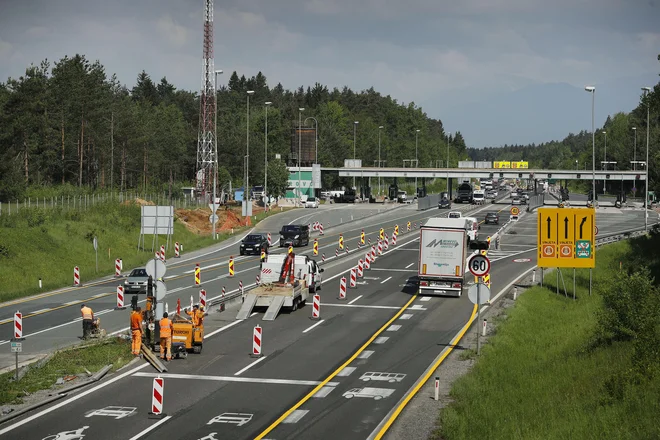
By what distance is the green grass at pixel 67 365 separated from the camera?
74.2ft

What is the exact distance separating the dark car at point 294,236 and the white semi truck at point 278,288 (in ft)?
83.5

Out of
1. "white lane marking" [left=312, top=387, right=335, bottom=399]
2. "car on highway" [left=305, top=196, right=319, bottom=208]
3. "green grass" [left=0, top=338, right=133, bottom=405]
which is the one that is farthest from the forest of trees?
"white lane marking" [left=312, top=387, right=335, bottom=399]

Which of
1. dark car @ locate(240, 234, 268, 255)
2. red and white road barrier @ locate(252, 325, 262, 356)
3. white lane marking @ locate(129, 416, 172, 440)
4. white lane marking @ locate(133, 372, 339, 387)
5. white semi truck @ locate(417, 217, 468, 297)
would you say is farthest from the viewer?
dark car @ locate(240, 234, 268, 255)

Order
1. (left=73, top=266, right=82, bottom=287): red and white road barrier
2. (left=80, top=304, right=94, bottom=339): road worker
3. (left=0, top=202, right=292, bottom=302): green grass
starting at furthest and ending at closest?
(left=0, top=202, right=292, bottom=302): green grass, (left=73, top=266, right=82, bottom=287): red and white road barrier, (left=80, top=304, right=94, bottom=339): road worker

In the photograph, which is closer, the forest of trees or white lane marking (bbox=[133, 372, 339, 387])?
white lane marking (bbox=[133, 372, 339, 387])

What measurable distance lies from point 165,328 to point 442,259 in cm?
1827

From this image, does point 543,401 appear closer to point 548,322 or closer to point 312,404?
point 312,404

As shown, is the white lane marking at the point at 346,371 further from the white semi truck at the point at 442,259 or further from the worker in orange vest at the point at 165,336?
the white semi truck at the point at 442,259

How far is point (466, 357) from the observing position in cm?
2712

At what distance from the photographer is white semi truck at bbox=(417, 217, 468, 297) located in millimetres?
40688

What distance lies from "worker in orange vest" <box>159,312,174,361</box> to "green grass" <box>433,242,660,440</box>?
8.79 meters

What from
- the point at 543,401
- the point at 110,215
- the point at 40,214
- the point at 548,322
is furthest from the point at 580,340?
the point at 110,215

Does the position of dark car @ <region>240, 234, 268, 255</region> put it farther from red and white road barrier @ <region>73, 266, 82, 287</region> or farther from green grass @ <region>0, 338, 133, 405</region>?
green grass @ <region>0, 338, 133, 405</region>

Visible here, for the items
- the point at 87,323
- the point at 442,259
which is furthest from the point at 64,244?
the point at 87,323
